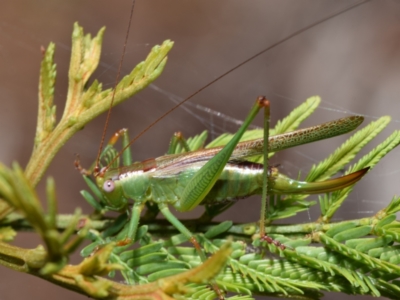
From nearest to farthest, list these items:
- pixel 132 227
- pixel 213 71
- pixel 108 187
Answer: pixel 132 227, pixel 108 187, pixel 213 71

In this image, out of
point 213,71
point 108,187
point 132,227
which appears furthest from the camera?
point 213,71

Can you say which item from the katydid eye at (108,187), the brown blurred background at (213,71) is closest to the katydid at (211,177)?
the katydid eye at (108,187)

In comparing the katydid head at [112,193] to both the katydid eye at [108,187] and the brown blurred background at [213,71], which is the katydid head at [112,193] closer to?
the katydid eye at [108,187]

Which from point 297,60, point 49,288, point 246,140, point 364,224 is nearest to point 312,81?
point 297,60

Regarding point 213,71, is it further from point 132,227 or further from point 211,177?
point 132,227

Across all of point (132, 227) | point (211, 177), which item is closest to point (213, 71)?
point (211, 177)

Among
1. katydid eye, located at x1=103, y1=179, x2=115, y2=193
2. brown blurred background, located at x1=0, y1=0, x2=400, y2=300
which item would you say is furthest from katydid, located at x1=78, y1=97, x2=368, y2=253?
brown blurred background, located at x1=0, y1=0, x2=400, y2=300

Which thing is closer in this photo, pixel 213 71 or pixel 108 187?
pixel 108 187

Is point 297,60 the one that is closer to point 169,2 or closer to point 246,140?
point 169,2
